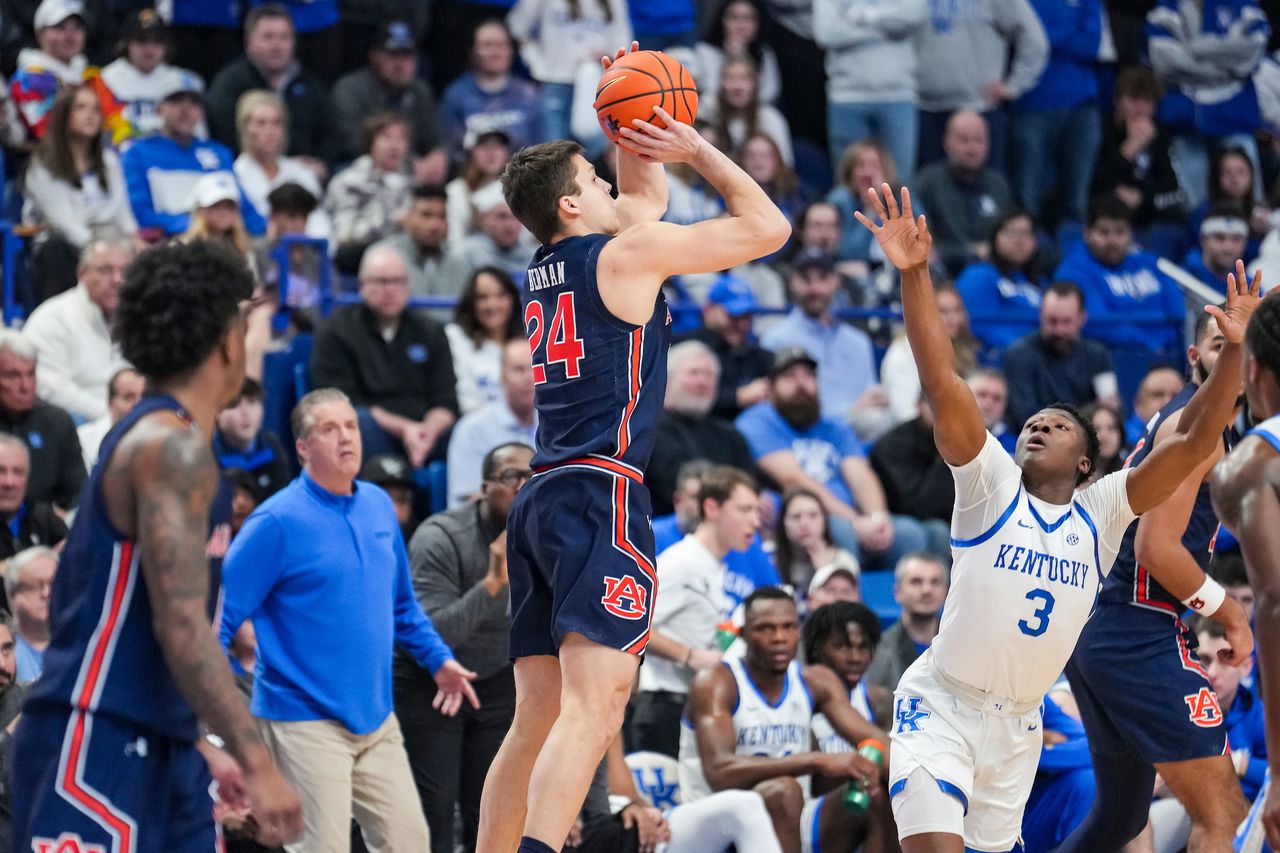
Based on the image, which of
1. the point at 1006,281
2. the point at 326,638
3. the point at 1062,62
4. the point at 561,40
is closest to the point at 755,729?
the point at 326,638

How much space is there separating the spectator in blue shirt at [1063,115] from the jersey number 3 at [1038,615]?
1004 centimetres

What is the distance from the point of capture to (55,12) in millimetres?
12594

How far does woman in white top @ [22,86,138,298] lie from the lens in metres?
11.4

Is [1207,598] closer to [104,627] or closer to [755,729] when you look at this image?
[755,729]

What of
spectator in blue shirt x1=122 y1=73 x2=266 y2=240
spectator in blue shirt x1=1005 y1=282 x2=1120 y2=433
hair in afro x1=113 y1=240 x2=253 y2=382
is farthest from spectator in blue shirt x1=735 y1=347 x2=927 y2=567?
hair in afro x1=113 y1=240 x2=253 y2=382

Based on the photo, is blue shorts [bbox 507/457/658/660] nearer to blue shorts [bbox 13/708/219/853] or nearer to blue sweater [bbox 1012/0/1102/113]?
blue shorts [bbox 13/708/219/853]

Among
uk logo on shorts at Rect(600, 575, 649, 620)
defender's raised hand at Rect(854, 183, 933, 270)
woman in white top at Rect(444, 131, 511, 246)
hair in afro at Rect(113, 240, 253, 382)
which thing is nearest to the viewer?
hair in afro at Rect(113, 240, 253, 382)

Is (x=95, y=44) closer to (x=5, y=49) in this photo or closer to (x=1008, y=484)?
(x=5, y=49)

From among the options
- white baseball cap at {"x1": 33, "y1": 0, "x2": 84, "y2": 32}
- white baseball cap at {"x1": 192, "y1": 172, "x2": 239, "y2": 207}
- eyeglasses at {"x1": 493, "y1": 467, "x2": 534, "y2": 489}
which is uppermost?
white baseball cap at {"x1": 33, "y1": 0, "x2": 84, "y2": 32}

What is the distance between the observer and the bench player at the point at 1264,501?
4.46m

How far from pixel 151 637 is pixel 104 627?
109 millimetres

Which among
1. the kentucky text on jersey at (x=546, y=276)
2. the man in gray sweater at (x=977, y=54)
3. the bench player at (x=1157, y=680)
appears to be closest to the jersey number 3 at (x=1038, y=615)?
the bench player at (x=1157, y=680)

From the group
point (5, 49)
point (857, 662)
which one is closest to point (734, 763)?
point (857, 662)

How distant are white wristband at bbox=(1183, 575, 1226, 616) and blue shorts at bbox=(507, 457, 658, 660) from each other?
6.83ft
